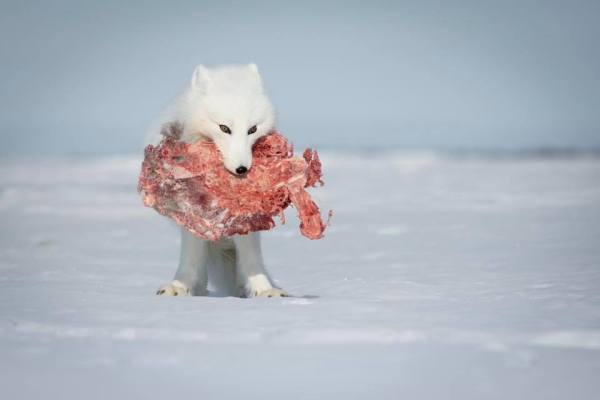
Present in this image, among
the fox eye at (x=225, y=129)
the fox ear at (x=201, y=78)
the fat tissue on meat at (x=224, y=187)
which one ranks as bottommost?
the fat tissue on meat at (x=224, y=187)

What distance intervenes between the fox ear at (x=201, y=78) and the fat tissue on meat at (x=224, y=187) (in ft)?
1.08

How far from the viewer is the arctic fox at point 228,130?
4.39 metres

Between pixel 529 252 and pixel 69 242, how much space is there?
15.1 feet

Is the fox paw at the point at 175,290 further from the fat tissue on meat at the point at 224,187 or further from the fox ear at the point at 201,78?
Result: the fox ear at the point at 201,78

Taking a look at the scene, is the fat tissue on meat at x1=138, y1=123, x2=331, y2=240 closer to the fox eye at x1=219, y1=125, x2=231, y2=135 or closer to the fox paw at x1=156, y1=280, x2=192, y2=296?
the fox eye at x1=219, y1=125, x2=231, y2=135

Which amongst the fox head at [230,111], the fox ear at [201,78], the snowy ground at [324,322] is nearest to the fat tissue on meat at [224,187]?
the fox head at [230,111]

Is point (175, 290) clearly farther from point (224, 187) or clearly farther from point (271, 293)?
point (224, 187)

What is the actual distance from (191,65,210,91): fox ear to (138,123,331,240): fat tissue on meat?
33cm

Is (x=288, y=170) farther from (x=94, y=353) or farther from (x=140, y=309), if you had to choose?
(x=94, y=353)

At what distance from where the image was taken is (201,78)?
4.61 m

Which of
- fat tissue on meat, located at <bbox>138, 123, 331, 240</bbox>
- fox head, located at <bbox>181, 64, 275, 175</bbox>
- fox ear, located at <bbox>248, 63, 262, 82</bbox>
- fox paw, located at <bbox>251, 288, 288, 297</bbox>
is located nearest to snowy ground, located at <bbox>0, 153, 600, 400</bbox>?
fox paw, located at <bbox>251, 288, 288, 297</bbox>

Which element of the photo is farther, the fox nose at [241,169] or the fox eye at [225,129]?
the fox eye at [225,129]

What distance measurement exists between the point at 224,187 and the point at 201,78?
66cm

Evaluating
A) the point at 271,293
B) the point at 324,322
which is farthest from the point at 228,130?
the point at 324,322
